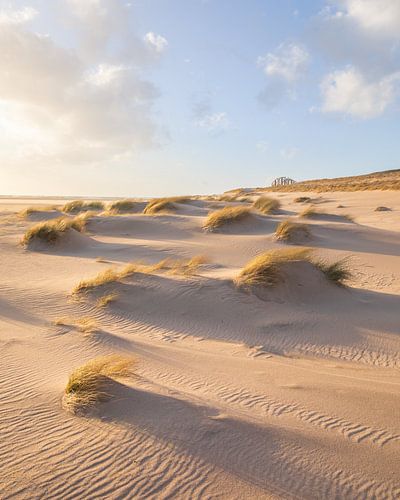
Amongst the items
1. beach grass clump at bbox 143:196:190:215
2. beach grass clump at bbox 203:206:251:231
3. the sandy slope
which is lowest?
the sandy slope

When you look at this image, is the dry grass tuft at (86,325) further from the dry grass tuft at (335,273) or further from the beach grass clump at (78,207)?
the beach grass clump at (78,207)

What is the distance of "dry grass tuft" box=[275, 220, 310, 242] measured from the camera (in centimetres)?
1059

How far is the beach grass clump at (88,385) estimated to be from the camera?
2678 mm

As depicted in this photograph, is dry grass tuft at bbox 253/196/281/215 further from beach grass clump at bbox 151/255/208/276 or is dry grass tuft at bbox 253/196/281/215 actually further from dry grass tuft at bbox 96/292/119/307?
dry grass tuft at bbox 96/292/119/307

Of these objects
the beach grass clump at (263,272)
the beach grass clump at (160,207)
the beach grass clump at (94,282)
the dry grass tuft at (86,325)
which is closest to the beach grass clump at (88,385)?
the dry grass tuft at (86,325)

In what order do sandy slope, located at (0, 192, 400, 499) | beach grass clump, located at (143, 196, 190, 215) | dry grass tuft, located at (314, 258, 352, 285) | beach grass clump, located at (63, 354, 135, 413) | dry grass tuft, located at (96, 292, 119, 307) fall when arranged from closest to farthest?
sandy slope, located at (0, 192, 400, 499), beach grass clump, located at (63, 354, 135, 413), dry grass tuft, located at (96, 292, 119, 307), dry grass tuft, located at (314, 258, 352, 285), beach grass clump, located at (143, 196, 190, 215)

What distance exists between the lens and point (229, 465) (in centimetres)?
219

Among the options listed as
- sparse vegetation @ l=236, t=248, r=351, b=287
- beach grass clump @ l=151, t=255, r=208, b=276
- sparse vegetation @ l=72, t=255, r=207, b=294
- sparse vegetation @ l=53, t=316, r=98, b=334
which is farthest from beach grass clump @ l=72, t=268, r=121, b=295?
sparse vegetation @ l=236, t=248, r=351, b=287

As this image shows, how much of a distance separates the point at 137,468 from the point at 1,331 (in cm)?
314

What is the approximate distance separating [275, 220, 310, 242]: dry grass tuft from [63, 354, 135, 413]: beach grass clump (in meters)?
8.09

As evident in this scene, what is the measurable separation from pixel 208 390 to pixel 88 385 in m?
0.98

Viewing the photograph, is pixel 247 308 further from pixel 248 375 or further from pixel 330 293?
pixel 248 375

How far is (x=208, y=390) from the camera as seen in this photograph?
10.6ft

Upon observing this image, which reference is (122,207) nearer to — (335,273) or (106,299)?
(106,299)
